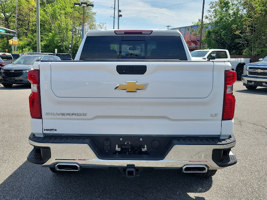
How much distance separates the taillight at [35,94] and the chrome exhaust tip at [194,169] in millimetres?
1624

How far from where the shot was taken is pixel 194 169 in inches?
110

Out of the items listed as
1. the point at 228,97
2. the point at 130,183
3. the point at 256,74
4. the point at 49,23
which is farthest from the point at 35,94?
the point at 49,23

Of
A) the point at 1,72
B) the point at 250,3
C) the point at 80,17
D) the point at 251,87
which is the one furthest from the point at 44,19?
the point at 251,87

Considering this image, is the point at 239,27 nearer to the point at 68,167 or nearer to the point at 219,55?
the point at 219,55

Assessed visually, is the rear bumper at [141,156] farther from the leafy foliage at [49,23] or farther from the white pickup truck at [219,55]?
the leafy foliage at [49,23]

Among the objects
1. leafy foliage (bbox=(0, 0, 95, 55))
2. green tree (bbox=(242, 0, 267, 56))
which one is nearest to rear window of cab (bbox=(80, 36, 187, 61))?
green tree (bbox=(242, 0, 267, 56))

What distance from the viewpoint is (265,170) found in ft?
12.8

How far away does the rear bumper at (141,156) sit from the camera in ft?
8.65

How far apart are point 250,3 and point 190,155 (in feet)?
99.2

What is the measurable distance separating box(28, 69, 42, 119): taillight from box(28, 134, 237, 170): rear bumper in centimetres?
27

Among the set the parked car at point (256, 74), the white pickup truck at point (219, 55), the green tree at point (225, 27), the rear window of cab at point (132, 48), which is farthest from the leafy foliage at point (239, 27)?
the rear window of cab at point (132, 48)

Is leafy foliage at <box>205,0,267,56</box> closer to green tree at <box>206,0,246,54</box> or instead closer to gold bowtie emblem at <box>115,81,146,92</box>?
green tree at <box>206,0,246,54</box>

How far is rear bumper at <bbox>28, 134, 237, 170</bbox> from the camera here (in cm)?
264

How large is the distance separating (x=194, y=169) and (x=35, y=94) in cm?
186
